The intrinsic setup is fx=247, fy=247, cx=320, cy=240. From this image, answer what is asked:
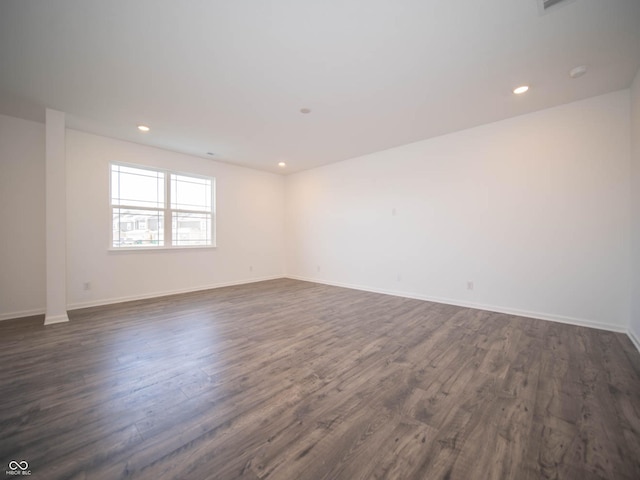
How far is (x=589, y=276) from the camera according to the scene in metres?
3.03

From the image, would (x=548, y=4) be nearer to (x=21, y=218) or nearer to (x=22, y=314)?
(x=21, y=218)

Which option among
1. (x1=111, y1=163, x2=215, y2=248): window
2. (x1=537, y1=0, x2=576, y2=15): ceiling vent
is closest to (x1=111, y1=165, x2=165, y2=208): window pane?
(x1=111, y1=163, x2=215, y2=248): window

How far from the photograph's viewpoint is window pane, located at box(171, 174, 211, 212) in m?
5.00

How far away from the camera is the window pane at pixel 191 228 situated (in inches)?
197

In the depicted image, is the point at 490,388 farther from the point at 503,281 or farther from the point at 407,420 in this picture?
the point at 503,281

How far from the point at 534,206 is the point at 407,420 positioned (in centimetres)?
337

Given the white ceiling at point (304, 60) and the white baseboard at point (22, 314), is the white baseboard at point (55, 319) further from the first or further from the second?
the white ceiling at point (304, 60)

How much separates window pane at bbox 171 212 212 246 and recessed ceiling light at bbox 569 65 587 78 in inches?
233

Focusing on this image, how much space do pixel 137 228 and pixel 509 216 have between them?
613 centimetres

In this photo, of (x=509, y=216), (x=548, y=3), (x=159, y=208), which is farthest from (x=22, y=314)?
(x=509, y=216)

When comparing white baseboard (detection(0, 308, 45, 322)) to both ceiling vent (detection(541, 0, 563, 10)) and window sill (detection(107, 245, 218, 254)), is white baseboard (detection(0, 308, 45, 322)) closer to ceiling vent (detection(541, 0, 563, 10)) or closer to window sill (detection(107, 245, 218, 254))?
window sill (detection(107, 245, 218, 254))

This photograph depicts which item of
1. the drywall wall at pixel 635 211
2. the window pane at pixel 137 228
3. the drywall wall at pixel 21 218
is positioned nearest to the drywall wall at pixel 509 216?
the drywall wall at pixel 635 211

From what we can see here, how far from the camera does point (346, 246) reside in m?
5.53

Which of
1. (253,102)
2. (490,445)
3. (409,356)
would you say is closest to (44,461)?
(490,445)
